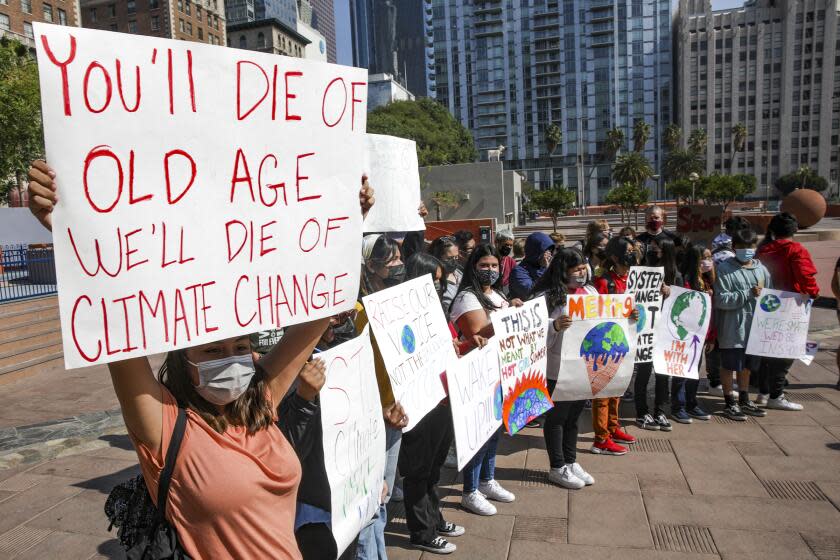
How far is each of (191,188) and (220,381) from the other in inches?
24.2

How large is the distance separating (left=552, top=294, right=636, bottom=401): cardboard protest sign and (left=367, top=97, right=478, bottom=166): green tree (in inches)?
1957

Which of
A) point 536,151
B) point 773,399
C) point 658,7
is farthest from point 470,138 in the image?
point 773,399

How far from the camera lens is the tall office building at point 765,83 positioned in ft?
317

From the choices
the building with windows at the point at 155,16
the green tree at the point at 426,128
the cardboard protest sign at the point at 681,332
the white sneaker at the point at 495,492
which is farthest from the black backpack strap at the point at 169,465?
the building with windows at the point at 155,16

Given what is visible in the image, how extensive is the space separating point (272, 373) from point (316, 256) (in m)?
0.46

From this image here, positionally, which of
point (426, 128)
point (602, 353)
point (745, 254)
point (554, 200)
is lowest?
point (602, 353)

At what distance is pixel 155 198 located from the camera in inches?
64.3

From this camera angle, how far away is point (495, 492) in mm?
4109

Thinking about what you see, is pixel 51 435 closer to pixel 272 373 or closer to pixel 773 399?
pixel 272 373

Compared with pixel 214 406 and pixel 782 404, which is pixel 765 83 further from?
pixel 214 406

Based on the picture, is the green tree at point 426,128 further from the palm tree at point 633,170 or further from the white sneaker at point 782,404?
the white sneaker at point 782,404

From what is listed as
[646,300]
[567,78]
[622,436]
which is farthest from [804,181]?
[622,436]

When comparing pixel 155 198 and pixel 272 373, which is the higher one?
pixel 155 198

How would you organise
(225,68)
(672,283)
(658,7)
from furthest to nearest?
(658,7) → (672,283) → (225,68)
